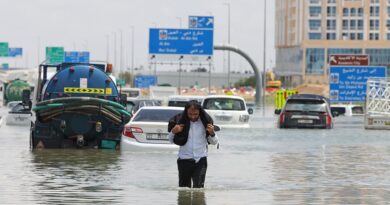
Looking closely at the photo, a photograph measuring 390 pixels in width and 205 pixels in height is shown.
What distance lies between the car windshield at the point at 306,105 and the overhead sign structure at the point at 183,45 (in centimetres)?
3162

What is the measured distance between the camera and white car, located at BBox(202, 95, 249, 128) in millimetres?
50147

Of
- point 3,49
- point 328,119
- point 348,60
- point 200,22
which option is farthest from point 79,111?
point 3,49

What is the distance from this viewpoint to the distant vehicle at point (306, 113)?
52.3 m

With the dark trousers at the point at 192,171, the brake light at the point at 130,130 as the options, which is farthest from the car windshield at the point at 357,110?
the dark trousers at the point at 192,171

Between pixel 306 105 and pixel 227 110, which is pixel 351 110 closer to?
pixel 306 105

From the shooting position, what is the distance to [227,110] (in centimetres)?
5038

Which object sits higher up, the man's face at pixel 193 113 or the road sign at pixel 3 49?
the road sign at pixel 3 49

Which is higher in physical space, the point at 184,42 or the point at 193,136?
the point at 184,42

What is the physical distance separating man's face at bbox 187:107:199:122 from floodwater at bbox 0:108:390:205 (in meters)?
1.19

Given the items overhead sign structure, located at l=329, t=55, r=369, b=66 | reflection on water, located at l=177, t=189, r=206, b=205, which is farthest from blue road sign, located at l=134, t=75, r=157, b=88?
reflection on water, located at l=177, t=189, r=206, b=205

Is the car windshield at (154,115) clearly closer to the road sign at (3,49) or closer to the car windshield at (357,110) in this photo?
the car windshield at (357,110)

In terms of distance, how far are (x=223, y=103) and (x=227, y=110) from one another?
1.84 ft

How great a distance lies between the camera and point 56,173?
24.7 meters

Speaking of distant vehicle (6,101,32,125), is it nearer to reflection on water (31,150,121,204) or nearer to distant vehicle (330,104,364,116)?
reflection on water (31,150,121,204)
